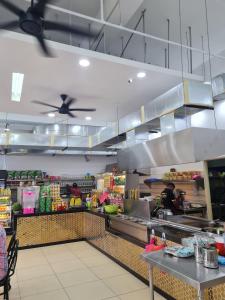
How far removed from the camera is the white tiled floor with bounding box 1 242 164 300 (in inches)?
132

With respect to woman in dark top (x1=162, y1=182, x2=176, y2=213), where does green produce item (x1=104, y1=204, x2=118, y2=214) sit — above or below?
below

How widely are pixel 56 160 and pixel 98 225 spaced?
6735 millimetres

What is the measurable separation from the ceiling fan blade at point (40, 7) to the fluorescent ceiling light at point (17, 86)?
1574mm

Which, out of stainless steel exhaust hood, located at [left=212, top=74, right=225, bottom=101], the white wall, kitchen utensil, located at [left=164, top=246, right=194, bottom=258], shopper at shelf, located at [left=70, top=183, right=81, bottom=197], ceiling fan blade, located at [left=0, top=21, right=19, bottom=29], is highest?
ceiling fan blade, located at [left=0, top=21, right=19, bottom=29]

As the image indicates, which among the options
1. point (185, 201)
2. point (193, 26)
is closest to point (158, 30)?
point (193, 26)

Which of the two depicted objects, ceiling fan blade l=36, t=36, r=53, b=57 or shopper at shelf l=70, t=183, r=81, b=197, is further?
shopper at shelf l=70, t=183, r=81, b=197

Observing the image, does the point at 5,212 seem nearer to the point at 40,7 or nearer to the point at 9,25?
the point at 9,25

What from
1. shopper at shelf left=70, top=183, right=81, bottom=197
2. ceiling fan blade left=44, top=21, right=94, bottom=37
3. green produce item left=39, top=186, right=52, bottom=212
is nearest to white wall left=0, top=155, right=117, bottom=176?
shopper at shelf left=70, top=183, right=81, bottom=197

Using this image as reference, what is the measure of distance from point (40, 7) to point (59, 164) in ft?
30.1

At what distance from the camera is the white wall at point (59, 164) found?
34.9 feet

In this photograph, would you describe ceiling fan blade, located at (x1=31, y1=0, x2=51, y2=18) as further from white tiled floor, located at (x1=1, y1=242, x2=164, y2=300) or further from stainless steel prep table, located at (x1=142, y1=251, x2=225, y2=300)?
white tiled floor, located at (x1=1, y1=242, x2=164, y2=300)

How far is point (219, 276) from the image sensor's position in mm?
1727

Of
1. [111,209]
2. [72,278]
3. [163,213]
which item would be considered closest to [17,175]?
[111,209]

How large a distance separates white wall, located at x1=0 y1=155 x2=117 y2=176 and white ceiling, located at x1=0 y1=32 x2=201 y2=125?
501 cm
